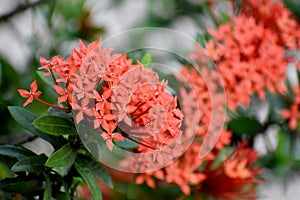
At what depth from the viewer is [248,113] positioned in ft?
3.60

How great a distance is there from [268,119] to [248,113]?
2.3 inches

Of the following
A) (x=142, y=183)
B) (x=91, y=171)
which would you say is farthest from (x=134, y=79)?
(x=142, y=183)

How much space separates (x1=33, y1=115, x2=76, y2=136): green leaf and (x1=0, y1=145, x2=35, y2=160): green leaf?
0.21 ft

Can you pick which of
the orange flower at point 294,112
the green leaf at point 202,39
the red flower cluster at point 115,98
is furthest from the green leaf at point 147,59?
the orange flower at point 294,112

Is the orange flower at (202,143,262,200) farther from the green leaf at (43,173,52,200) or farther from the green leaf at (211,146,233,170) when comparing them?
the green leaf at (43,173,52,200)

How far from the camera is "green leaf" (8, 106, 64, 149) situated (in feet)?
2.20

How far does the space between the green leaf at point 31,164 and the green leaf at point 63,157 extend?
0.11 ft

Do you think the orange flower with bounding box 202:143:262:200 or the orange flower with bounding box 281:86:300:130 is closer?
the orange flower with bounding box 202:143:262:200

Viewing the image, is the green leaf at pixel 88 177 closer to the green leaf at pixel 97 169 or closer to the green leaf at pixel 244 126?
the green leaf at pixel 97 169

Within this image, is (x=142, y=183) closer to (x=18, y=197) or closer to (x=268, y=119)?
(x=18, y=197)

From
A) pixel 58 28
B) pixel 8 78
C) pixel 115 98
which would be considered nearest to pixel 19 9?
pixel 58 28

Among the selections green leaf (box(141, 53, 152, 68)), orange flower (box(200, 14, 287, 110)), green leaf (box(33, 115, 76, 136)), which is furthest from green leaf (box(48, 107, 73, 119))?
orange flower (box(200, 14, 287, 110))

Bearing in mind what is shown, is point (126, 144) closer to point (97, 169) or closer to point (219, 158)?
point (97, 169)

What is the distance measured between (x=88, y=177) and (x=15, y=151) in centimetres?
9
